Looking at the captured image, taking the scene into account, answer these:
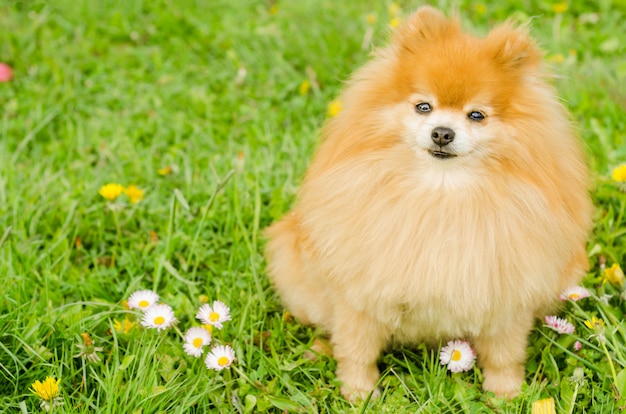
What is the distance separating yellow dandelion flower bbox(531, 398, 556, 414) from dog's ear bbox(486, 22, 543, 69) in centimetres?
106

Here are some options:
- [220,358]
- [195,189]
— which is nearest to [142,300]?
[220,358]

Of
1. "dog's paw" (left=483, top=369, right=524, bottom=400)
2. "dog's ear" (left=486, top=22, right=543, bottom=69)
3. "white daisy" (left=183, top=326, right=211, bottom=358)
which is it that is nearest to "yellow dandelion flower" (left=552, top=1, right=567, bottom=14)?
"dog's ear" (left=486, top=22, right=543, bottom=69)

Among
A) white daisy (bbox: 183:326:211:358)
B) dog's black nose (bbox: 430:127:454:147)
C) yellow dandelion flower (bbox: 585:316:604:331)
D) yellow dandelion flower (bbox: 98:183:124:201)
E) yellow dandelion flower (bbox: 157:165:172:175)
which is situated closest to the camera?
dog's black nose (bbox: 430:127:454:147)

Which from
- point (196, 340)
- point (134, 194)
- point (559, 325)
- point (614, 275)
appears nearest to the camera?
point (196, 340)

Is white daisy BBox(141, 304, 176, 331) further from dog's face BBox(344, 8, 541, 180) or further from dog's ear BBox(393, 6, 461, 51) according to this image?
dog's ear BBox(393, 6, 461, 51)

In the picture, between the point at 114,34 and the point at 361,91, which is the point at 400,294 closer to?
the point at 361,91

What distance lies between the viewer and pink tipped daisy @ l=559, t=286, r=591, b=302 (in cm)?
267

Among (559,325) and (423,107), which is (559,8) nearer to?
(559,325)

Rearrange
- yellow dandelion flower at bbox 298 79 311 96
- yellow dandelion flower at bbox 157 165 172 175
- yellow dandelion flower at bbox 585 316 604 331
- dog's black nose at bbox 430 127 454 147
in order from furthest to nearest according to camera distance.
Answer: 1. yellow dandelion flower at bbox 298 79 311 96
2. yellow dandelion flower at bbox 157 165 172 175
3. yellow dandelion flower at bbox 585 316 604 331
4. dog's black nose at bbox 430 127 454 147

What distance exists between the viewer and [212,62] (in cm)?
471

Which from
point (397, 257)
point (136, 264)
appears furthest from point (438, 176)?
point (136, 264)

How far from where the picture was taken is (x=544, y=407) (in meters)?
2.31

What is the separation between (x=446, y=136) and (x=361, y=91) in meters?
0.38

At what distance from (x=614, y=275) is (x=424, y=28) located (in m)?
1.28
